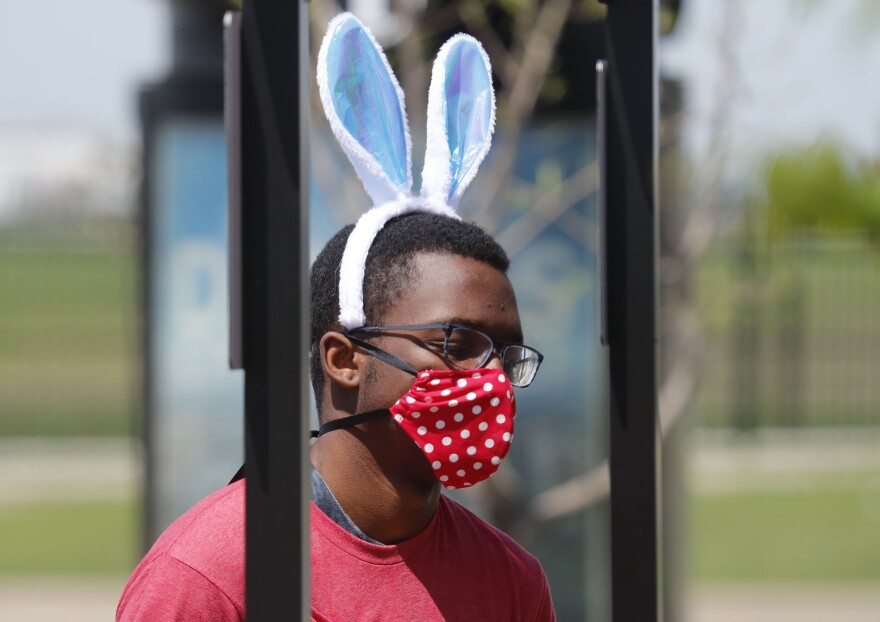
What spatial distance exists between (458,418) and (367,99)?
1.89 ft

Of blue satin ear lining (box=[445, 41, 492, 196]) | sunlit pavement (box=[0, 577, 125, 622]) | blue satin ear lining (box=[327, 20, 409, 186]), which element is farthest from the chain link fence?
blue satin ear lining (box=[327, 20, 409, 186])

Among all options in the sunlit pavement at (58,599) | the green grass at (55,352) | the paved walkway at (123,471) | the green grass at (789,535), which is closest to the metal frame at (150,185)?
the sunlit pavement at (58,599)

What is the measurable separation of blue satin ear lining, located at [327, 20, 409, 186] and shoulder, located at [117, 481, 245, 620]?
0.68 m

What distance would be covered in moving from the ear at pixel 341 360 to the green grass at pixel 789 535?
5.97 metres

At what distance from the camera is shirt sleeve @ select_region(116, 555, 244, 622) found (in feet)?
5.67

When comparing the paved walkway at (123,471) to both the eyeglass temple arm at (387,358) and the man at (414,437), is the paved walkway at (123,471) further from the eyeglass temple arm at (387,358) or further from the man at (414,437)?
the eyeglass temple arm at (387,358)

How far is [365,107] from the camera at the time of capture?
2074 mm

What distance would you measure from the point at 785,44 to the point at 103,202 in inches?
432

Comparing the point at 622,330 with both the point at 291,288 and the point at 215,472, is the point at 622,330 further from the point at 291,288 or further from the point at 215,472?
the point at 215,472

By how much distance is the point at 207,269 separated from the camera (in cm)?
508

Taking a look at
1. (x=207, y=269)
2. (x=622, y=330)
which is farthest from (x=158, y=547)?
(x=207, y=269)

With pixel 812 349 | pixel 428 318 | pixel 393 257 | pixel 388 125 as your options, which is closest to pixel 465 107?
pixel 388 125

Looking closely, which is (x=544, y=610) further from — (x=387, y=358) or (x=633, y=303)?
(x=633, y=303)

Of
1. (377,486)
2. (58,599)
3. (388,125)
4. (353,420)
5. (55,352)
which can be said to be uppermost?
(388,125)
